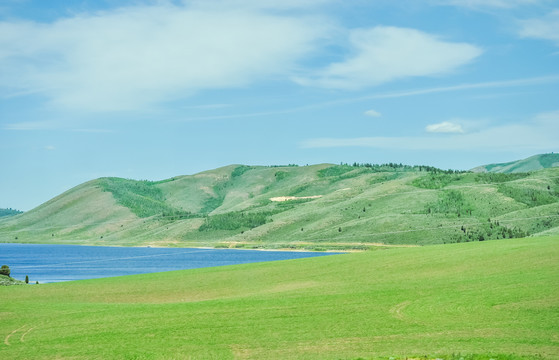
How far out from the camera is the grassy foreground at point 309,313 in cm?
3084

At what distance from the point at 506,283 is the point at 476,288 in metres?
2.45

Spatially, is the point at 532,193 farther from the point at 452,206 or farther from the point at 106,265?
the point at 106,265

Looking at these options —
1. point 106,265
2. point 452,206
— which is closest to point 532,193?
point 452,206

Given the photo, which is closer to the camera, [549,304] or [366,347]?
[366,347]

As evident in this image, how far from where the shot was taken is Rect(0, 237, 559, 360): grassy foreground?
30.8 metres

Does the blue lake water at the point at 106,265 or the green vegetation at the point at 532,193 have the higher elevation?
the green vegetation at the point at 532,193

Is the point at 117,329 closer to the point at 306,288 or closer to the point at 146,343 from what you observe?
the point at 146,343

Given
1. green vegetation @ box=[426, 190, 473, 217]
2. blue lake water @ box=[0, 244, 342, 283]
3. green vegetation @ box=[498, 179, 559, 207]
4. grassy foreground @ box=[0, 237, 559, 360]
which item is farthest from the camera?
green vegetation @ box=[426, 190, 473, 217]

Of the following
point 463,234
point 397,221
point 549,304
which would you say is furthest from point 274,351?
point 397,221

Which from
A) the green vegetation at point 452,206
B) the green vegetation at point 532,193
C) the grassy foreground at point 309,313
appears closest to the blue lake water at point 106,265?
the grassy foreground at point 309,313

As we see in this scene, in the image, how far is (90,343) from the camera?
1320 inches

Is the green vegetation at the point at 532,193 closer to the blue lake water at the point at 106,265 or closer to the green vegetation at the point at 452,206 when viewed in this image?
the green vegetation at the point at 452,206

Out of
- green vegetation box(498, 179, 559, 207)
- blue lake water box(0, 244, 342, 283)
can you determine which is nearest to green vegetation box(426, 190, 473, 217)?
green vegetation box(498, 179, 559, 207)

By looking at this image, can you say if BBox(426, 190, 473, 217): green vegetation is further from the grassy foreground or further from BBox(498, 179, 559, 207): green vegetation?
the grassy foreground
